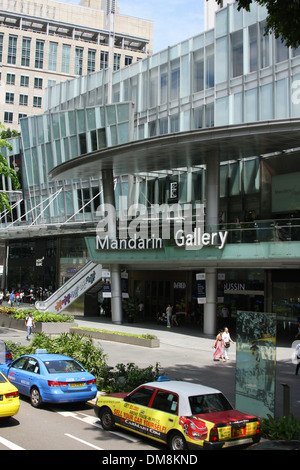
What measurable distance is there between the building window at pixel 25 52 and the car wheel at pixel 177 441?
278ft

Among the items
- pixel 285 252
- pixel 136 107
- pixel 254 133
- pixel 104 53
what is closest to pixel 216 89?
pixel 136 107

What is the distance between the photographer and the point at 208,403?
10289 mm

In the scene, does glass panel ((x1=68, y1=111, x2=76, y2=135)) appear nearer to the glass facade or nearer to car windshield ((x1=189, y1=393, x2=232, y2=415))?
the glass facade

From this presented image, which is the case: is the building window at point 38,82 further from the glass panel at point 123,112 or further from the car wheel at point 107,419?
the car wheel at point 107,419

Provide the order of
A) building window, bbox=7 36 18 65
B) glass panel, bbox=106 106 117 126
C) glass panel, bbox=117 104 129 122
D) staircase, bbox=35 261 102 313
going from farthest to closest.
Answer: building window, bbox=7 36 18 65 < glass panel, bbox=106 106 117 126 < glass panel, bbox=117 104 129 122 < staircase, bbox=35 261 102 313

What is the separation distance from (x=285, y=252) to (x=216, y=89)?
56.9ft

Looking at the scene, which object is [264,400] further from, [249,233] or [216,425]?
[249,233]

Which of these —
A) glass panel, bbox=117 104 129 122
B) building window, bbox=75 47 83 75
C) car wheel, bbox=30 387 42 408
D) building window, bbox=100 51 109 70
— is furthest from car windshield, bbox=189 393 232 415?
building window, bbox=100 51 109 70

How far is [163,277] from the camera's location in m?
42.3

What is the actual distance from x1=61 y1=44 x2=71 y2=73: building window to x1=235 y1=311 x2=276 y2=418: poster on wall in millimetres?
83460

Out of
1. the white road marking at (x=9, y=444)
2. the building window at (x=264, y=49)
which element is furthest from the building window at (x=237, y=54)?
the white road marking at (x=9, y=444)

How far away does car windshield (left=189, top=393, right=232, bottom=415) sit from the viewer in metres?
10.0

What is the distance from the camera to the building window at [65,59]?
290 feet

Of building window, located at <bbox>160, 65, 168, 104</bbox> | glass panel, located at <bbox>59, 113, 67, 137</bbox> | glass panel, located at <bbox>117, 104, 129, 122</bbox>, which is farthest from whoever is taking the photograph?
glass panel, located at <bbox>59, 113, 67, 137</bbox>
